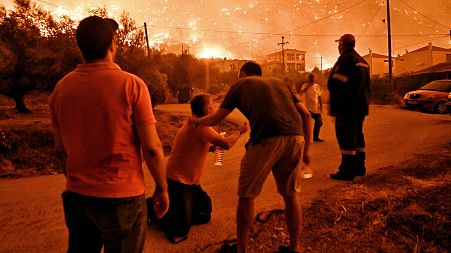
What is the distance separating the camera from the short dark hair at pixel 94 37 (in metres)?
A: 2.10

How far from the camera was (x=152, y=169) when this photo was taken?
2260 mm

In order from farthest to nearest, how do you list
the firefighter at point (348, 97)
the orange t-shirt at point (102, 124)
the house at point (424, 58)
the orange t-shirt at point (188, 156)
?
the house at point (424, 58) < the firefighter at point (348, 97) < the orange t-shirt at point (188, 156) < the orange t-shirt at point (102, 124)

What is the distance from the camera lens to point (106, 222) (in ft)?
6.90

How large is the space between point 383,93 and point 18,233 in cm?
3418

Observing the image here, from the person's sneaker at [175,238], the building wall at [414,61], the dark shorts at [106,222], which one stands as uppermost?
the building wall at [414,61]

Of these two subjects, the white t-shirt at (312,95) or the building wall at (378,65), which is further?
the building wall at (378,65)

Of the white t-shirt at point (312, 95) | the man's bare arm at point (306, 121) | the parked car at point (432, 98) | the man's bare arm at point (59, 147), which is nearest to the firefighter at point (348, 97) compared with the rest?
the man's bare arm at point (306, 121)

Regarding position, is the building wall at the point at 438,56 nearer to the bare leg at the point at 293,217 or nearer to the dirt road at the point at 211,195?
the dirt road at the point at 211,195

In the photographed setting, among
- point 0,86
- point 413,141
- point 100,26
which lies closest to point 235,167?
point 413,141

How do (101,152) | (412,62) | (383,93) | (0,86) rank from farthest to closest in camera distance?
(412,62), (383,93), (0,86), (101,152)

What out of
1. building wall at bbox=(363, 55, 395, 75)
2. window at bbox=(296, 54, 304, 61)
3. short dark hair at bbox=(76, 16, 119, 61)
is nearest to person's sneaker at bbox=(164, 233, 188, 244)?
short dark hair at bbox=(76, 16, 119, 61)

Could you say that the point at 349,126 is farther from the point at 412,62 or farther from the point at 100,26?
the point at 412,62

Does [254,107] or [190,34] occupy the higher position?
[190,34]

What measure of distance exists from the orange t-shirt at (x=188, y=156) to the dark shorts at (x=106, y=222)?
A: 188 cm
